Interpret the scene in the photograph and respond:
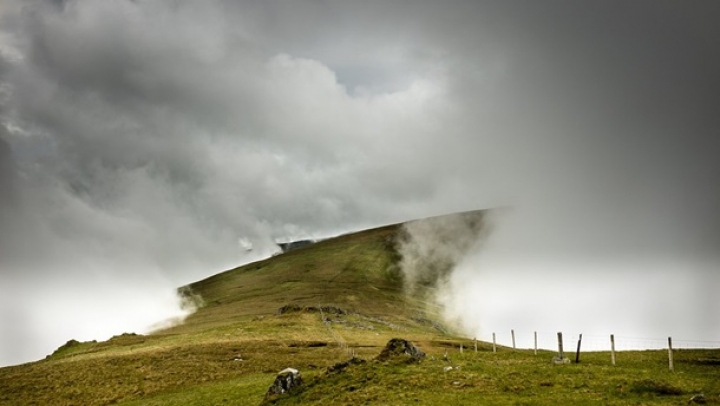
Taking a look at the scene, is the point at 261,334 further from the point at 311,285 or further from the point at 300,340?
the point at 311,285

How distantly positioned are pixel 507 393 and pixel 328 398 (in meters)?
12.8

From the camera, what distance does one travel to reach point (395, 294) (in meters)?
187

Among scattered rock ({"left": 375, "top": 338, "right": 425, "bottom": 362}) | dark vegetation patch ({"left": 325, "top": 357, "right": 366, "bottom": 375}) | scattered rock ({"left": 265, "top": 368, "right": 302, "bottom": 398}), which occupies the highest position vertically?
scattered rock ({"left": 375, "top": 338, "right": 425, "bottom": 362})

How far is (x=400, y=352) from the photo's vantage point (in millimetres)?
41125

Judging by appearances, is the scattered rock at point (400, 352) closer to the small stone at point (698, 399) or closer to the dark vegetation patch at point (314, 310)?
the small stone at point (698, 399)

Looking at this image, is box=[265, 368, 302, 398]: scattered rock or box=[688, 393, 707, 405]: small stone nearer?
box=[688, 393, 707, 405]: small stone

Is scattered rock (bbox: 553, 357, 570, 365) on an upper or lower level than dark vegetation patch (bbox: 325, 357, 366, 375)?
lower

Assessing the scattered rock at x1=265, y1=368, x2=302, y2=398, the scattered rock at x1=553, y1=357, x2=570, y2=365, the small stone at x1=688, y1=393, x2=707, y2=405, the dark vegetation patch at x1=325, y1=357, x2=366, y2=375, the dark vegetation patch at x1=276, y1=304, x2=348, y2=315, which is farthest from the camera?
the dark vegetation patch at x1=276, y1=304, x2=348, y2=315

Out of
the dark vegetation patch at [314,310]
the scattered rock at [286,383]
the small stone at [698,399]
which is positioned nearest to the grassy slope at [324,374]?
the small stone at [698,399]

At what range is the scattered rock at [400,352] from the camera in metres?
40.1

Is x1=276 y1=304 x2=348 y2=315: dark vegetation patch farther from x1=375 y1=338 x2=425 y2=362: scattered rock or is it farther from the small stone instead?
the small stone

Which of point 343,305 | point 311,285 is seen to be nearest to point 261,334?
point 343,305

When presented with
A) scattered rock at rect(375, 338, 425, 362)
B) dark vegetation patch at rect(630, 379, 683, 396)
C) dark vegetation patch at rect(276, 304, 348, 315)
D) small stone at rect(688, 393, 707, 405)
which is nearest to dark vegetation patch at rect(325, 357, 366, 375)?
scattered rock at rect(375, 338, 425, 362)

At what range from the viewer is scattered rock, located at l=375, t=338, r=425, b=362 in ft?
132
